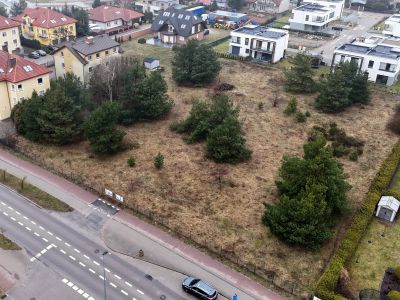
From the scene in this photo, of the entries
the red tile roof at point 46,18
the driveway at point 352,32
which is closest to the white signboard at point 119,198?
the red tile roof at point 46,18

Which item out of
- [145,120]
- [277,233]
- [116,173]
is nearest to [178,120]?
[145,120]

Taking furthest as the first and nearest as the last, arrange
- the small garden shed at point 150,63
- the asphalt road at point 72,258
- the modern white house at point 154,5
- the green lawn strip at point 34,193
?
the modern white house at point 154,5 → the small garden shed at point 150,63 → the green lawn strip at point 34,193 → the asphalt road at point 72,258

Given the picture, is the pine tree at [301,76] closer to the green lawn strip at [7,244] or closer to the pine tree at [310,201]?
the pine tree at [310,201]

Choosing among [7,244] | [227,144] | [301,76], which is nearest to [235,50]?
[301,76]

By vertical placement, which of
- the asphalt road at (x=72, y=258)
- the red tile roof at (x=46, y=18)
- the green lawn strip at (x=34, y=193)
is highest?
the red tile roof at (x=46, y=18)

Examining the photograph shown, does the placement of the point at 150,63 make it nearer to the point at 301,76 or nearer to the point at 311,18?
the point at 301,76

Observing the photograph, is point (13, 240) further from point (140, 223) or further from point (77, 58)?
point (77, 58)
